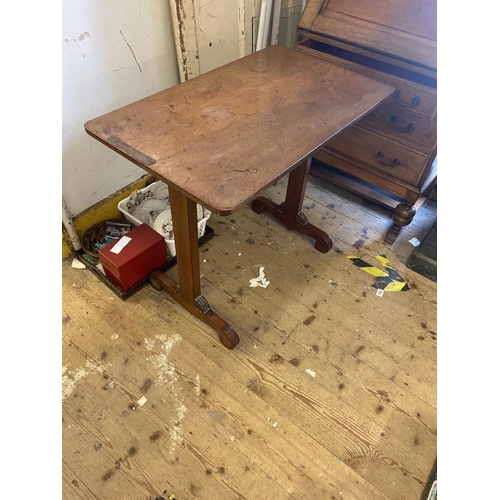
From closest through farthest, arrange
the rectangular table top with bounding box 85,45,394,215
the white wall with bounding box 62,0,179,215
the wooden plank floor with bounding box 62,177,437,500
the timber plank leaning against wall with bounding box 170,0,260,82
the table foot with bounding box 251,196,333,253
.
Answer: the rectangular table top with bounding box 85,45,394,215 < the wooden plank floor with bounding box 62,177,437,500 < the white wall with bounding box 62,0,179,215 < the timber plank leaning against wall with bounding box 170,0,260,82 < the table foot with bounding box 251,196,333,253

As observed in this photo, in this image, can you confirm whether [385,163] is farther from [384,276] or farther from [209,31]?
[209,31]

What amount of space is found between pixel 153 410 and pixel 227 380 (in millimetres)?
266

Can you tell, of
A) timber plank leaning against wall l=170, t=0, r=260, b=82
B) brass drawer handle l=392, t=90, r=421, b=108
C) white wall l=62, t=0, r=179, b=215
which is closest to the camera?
white wall l=62, t=0, r=179, b=215

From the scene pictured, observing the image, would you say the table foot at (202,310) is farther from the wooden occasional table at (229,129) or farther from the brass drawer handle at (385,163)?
the brass drawer handle at (385,163)

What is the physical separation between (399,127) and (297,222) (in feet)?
1.98

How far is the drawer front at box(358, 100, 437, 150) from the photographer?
61.7 inches

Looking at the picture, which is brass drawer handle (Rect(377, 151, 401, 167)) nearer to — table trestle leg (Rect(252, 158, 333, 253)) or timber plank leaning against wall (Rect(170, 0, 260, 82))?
table trestle leg (Rect(252, 158, 333, 253))

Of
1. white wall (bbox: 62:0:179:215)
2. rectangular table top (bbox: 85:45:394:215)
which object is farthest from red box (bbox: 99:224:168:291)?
rectangular table top (bbox: 85:45:394:215)

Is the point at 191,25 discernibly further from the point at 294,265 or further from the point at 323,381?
the point at 323,381

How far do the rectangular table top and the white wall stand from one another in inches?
15.5

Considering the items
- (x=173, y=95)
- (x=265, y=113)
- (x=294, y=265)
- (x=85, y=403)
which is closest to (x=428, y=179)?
(x=294, y=265)

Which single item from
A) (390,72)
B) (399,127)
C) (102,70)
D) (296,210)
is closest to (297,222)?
(296,210)

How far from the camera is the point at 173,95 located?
125 cm

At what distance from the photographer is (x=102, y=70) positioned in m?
1.49
